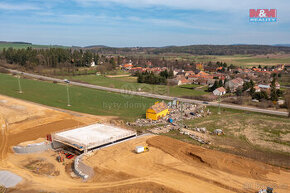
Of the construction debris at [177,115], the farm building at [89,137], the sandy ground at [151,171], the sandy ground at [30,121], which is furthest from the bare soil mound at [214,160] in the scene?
the sandy ground at [30,121]

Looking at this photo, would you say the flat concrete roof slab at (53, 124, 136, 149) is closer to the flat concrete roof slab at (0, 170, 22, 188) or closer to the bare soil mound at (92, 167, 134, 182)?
the bare soil mound at (92, 167, 134, 182)

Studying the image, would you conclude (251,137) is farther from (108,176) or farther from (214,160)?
(108,176)

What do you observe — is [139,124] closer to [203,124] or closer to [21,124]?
[203,124]

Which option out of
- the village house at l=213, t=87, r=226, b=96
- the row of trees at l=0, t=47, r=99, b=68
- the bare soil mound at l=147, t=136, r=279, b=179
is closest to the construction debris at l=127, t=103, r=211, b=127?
the bare soil mound at l=147, t=136, r=279, b=179

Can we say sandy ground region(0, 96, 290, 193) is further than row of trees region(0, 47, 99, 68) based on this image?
No

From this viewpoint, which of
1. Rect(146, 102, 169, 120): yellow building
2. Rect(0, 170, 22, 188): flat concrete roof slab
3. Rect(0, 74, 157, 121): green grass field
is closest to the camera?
Rect(0, 170, 22, 188): flat concrete roof slab

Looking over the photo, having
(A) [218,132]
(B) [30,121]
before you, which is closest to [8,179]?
(B) [30,121]

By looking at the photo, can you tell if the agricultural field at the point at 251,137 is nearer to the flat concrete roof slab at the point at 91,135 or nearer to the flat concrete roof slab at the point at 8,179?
the flat concrete roof slab at the point at 91,135
